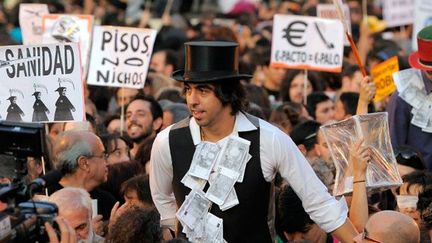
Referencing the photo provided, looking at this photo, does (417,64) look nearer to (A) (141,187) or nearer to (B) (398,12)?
(A) (141,187)

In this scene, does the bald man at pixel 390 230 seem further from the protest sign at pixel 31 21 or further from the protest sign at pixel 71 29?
the protest sign at pixel 31 21

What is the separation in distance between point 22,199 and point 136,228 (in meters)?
1.10

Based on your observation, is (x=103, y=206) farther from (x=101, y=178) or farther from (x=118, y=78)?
(x=118, y=78)

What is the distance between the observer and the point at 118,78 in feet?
38.6

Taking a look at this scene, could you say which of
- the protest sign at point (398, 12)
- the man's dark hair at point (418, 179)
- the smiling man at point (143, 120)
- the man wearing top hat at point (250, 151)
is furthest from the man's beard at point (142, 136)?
the protest sign at point (398, 12)

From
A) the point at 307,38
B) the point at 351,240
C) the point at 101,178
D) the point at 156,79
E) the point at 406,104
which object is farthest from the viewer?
the point at 156,79

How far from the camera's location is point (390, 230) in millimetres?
6164

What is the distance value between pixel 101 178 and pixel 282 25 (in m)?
5.48

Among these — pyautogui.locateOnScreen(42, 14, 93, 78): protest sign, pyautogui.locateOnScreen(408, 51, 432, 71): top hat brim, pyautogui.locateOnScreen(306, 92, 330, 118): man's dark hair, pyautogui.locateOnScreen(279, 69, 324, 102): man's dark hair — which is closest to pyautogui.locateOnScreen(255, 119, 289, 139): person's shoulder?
pyautogui.locateOnScreen(408, 51, 432, 71): top hat brim

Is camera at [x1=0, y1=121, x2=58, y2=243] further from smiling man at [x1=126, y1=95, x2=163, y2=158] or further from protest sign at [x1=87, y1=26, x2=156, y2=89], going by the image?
protest sign at [x1=87, y1=26, x2=156, y2=89]

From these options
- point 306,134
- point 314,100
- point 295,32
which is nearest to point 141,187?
point 306,134

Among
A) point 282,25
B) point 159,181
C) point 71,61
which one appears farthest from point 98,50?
point 159,181

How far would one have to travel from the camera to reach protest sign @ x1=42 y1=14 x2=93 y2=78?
1266cm

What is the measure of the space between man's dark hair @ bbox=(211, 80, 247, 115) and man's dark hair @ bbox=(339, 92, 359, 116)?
4942 millimetres
